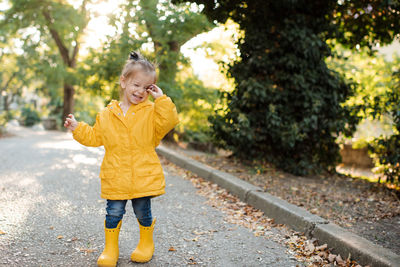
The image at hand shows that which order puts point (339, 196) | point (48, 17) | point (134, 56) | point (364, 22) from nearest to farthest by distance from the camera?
point (134, 56), point (339, 196), point (364, 22), point (48, 17)

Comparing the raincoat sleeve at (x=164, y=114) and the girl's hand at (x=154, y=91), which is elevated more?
the girl's hand at (x=154, y=91)

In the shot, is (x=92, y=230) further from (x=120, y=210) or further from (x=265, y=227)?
(x=265, y=227)

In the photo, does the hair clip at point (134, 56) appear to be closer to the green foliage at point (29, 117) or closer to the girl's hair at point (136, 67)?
the girl's hair at point (136, 67)

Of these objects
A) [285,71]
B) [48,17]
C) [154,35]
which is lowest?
[285,71]

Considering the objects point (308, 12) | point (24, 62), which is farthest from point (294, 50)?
point (24, 62)

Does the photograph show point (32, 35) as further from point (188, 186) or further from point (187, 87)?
point (188, 186)

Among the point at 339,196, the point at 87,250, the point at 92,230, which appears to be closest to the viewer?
the point at 87,250

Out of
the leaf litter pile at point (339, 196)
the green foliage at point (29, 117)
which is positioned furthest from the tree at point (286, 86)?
the green foliage at point (29, 117)

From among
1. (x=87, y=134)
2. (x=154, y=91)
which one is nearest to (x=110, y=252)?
(x=87, y=134)

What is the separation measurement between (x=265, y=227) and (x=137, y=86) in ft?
6.93

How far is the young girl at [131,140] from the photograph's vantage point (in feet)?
8.56

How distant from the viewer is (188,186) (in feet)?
18.3

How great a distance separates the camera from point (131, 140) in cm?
265

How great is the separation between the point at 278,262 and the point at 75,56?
18.3 meters
